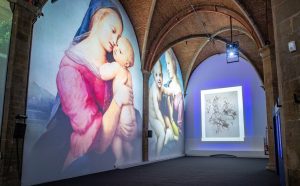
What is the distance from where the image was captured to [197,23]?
11.6m

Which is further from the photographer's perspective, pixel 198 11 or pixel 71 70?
pixel 198 11

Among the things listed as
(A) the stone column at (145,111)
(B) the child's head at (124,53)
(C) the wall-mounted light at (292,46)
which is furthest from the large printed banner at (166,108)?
(C) the wall-mounted light at (292,46)

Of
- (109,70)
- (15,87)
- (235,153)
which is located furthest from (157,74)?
(15,87)

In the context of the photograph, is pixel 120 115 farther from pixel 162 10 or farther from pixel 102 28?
pixel 162 10

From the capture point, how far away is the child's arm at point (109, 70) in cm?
812

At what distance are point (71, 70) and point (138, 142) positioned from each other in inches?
164

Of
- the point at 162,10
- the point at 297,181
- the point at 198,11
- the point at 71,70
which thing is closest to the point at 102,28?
the point at 71,70

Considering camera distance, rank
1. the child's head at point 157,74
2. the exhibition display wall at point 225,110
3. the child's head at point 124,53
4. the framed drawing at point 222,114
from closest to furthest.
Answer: the child's head at point 124,53 → the child's head at point 157,74 → the exhibition display wall at point 225,110 → the framed drawing at point 222,114

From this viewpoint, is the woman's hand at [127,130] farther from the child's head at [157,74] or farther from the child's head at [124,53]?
the child's head at [157,74]

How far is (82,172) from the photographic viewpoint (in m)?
7.03

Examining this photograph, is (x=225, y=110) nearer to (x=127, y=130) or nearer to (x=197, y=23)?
(x=197, y=23)

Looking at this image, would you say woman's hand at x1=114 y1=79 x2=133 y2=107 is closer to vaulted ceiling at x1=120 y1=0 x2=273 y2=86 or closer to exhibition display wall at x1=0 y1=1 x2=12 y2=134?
vaulted ceiling at x1=120 y1=0 x2=273 y2=86

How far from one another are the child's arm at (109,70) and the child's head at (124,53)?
0.27 m

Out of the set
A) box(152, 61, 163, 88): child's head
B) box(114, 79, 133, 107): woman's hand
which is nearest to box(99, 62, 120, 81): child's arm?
box(114, 79, 133, 107): woman's hand
